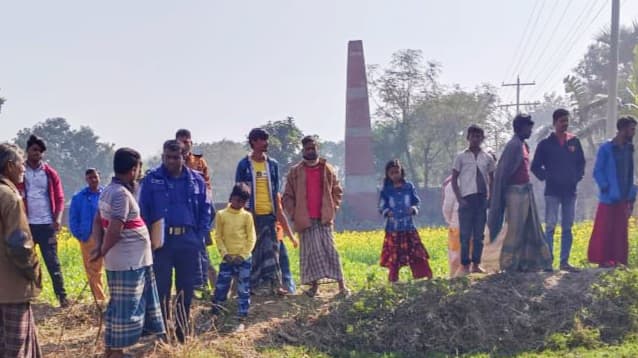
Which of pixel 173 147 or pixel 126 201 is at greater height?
pixel 173 147

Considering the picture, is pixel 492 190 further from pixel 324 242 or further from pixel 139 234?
pixel 139 234

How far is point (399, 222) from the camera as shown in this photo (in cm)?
850

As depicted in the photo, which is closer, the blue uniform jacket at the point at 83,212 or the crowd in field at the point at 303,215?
the crowd in field at the point at 303,215

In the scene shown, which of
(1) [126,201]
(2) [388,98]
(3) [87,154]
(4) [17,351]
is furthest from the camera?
A: (3) [87,154]

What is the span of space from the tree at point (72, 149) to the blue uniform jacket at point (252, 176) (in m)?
60.1

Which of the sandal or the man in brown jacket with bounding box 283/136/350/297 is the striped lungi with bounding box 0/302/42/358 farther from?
the sandal

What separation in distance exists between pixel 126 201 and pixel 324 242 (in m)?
3.16

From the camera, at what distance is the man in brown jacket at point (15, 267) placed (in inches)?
189

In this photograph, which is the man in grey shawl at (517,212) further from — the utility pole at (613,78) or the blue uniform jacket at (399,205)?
the utility pole at (613,78)

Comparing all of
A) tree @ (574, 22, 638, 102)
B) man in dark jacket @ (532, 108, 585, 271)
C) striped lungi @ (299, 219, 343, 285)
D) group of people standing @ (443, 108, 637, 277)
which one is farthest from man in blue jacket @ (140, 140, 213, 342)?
tree @ (574, 22, 638, 102)

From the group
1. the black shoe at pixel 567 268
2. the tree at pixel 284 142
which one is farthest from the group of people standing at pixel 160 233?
the tree at pixel 284 142

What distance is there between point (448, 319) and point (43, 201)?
481 centimetres

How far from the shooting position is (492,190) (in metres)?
8.17

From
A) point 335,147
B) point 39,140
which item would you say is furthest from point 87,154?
point 39,140
